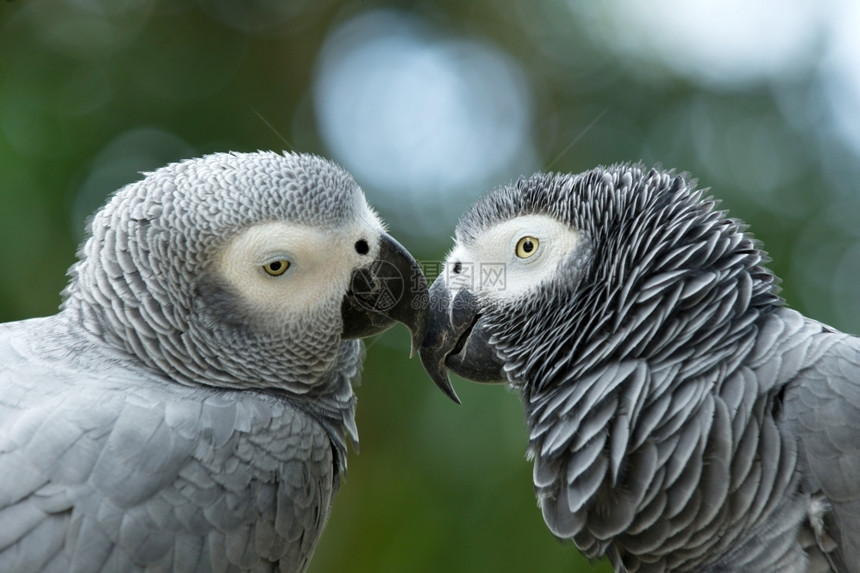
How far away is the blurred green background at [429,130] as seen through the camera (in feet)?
8.51

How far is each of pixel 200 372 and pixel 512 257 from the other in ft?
2.37

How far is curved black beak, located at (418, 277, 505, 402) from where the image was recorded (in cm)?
147

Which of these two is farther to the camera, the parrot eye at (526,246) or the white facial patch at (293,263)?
the parrot eye at (526,246)

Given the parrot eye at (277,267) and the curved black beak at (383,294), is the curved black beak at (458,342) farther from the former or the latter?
the parrot eye at (277,267)

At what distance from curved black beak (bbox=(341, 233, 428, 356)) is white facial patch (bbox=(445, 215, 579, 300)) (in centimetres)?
13

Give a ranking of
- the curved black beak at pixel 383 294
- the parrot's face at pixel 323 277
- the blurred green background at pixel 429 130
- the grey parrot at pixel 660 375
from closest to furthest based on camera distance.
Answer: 1. the grey parrot at pixel 660 375
2. the parrot's face at pixel 323 277
3. the curved black beak at pixel 383 294
4. the blurred green background at pixel 429 130

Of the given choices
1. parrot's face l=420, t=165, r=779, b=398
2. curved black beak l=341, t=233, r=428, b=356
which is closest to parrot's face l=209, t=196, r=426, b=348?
curved black beak l=341, t=233, r=428, b=356

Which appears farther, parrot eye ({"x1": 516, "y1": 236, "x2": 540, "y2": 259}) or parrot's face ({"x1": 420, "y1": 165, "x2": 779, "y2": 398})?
parrot eye ({"x1": 516, "y1": 236, "x2": 540, "y2": 259})

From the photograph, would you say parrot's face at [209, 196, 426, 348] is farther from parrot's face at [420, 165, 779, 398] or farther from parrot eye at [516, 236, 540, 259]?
parrot eye at [516, 236, 540, 259]

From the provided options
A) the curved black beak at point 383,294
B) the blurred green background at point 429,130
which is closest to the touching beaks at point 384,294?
the curved black beak at point 383,294

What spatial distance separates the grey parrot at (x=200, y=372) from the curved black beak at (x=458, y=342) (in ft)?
0.17

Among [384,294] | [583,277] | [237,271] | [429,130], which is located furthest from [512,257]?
[429,130]

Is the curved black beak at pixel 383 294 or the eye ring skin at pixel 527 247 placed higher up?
the eye ring skin at pixel 527 247

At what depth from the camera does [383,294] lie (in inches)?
56.9
